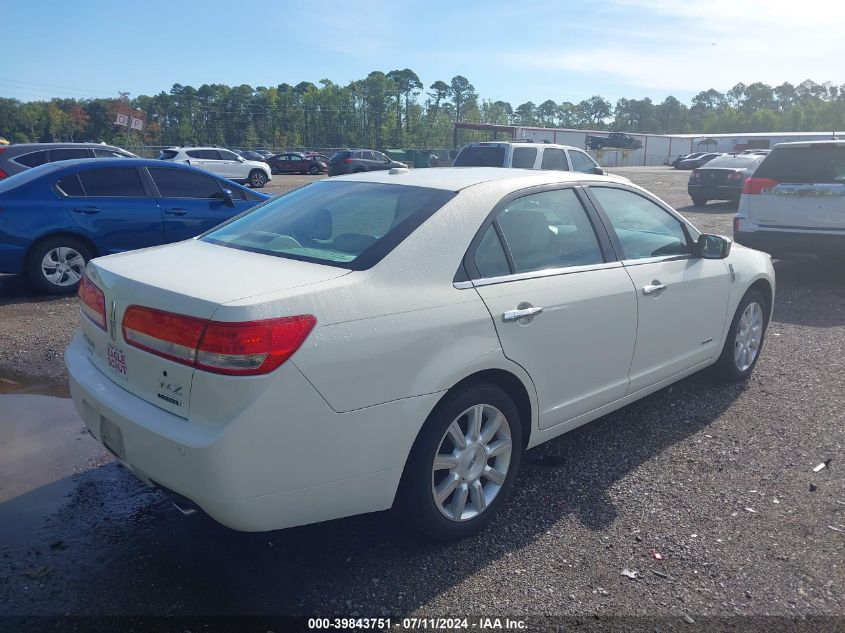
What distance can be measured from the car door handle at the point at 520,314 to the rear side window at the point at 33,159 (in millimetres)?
15513

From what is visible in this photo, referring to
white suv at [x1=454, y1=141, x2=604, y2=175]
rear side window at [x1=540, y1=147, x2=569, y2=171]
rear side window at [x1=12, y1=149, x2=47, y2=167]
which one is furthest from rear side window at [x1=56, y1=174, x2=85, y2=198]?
rear side window at [x1=540, y1=147, x2=569, y2=171]

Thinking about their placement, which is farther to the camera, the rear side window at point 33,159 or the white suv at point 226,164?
the white suv at point 226,164

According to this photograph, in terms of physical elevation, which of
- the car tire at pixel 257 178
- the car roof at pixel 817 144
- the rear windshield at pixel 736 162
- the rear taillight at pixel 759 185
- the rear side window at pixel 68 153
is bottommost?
the car tire at pixel 257 178

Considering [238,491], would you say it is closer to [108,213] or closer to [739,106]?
[108,213]

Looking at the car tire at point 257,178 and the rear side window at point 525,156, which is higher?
the rear side window at point 525,156

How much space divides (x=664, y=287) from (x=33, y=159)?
52.1ft

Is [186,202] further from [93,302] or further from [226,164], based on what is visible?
[226,164]

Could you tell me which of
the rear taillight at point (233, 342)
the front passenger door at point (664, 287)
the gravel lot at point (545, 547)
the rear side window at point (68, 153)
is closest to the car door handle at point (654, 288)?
the front passenger door at point (664, 287)

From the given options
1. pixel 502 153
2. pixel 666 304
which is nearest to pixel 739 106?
pixel 502 153

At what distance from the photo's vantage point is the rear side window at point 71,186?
7727 mm

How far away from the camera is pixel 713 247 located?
445 cm

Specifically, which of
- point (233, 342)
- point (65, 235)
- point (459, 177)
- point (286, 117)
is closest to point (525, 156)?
point (65, 235)

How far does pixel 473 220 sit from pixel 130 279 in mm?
1531

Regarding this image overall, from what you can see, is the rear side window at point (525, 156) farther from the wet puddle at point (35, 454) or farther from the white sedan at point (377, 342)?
the wet puddle at point (35, 454)
